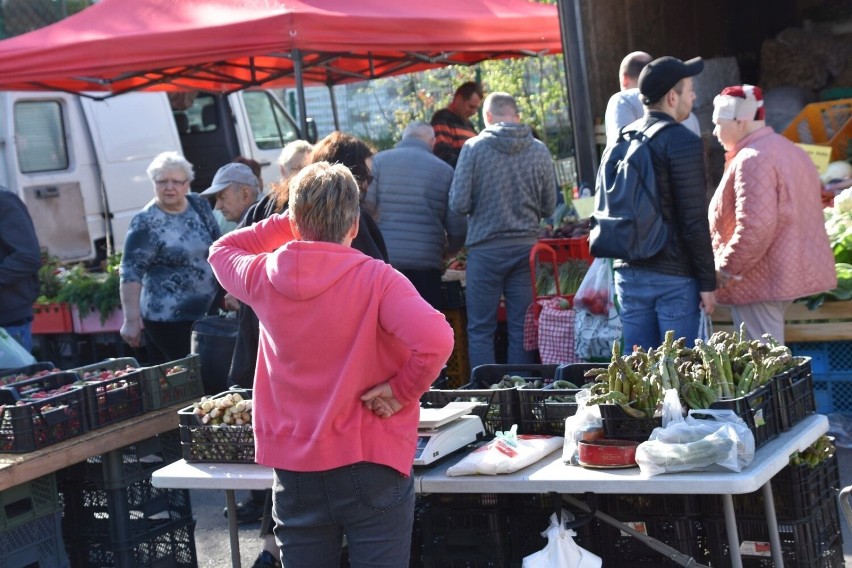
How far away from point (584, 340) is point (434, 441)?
8.89ft

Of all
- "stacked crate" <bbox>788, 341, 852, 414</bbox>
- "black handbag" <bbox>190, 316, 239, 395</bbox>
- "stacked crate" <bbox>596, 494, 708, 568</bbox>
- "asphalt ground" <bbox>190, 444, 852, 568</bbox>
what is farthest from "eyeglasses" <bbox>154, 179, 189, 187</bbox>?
"stacked crate" <bbox>788, 341, 852, 414</bbox>

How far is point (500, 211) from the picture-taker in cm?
712

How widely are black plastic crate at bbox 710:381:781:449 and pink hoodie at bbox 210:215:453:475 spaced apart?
102cm

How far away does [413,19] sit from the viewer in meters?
8.33

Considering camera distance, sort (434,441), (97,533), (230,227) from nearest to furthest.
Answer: (434,441) < (97,533) < (230,227)

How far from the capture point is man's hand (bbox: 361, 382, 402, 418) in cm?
329

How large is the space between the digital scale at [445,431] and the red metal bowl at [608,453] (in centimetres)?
48

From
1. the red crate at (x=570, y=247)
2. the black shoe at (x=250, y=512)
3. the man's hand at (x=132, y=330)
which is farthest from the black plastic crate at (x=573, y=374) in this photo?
the man's hand at (x=132, y=330)

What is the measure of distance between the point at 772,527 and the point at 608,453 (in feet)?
1.96

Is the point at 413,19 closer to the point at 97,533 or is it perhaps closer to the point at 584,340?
the point at 584,340

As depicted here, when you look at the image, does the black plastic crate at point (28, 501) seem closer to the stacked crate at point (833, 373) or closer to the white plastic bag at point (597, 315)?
the white plastic bag at point (597, 315)

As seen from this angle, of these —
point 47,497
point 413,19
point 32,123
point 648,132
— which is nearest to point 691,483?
point 648,132

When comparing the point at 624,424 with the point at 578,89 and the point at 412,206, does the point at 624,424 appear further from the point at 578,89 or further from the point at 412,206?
the point at 578,89

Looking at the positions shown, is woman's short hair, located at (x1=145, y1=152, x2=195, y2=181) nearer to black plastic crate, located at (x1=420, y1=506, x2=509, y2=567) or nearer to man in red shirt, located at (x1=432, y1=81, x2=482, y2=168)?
man in red shirt, located at (x1=432, y1=81, x2=482, y2=168)
